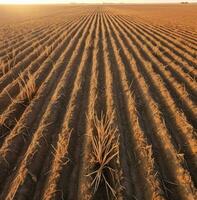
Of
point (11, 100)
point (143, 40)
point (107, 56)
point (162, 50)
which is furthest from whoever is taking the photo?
point (143, 40)

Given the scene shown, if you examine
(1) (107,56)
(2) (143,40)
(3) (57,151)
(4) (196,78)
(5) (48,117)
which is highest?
(3) (57,151)

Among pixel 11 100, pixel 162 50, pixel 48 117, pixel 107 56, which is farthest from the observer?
pixel 162 50

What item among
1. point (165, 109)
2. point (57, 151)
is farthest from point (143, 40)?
point (57, 151)

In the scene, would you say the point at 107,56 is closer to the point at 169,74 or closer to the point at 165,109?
the point at 169,74

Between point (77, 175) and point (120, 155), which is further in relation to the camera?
point (120, 155)

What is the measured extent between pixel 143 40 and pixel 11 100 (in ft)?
21.0

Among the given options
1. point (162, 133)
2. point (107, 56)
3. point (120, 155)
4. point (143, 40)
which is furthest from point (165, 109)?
point (143, 40)

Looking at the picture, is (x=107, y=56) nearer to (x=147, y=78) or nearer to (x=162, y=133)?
(x=147, y=78)

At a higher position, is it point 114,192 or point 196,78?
point 114,192

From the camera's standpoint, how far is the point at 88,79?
5.66 meters

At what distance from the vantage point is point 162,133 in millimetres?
3594

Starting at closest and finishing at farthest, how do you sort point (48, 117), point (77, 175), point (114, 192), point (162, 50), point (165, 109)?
point (114, 192) → point (77, 175) → point (48, 117) → point (165, 109) → point (162, 50)

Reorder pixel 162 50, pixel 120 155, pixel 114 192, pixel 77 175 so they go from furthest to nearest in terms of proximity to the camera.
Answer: pixel 162 50
pixel 120 155
pixel 77 175
pixel 114 192

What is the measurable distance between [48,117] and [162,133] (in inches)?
69.0
